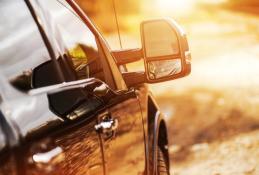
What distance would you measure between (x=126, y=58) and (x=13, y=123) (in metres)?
2.39

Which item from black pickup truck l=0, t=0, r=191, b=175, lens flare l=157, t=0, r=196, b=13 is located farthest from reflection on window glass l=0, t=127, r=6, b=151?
lens flare l=157, t=0, r=196, b=13

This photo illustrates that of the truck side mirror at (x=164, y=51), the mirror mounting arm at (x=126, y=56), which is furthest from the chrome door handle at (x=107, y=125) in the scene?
the mirror mounting arm at (x=126, y=56)

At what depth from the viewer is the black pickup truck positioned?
2389mm

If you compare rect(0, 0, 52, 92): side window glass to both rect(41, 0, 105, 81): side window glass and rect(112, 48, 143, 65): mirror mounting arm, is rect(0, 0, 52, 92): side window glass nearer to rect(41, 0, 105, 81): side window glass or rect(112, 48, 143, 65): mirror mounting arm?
rect(41, 0, 105, 81): side window glass

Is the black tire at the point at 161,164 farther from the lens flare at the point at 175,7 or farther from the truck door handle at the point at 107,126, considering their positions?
the lens flare at the point at 175,7

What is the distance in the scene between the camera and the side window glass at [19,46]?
2.60 metres

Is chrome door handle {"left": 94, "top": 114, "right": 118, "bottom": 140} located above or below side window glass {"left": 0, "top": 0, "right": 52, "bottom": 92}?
below

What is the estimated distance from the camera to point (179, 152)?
8.67 m

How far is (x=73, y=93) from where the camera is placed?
2.96 meters

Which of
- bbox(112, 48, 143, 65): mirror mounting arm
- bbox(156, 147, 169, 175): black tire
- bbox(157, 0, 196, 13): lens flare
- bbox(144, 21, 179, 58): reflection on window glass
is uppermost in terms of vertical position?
bbox(144, 21, 179, 58): reflection on window glass

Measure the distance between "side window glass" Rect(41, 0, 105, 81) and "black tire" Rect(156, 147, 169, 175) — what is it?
113 cm

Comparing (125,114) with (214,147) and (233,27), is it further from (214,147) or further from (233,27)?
(233,27)

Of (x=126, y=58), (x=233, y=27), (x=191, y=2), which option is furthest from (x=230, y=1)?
(x=126, y=58)

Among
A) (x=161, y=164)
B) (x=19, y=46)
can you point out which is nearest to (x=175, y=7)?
(x=161, y=164)
